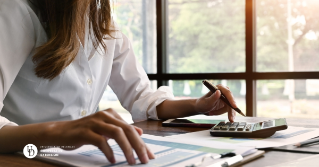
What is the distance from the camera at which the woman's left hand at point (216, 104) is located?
1.06 meters

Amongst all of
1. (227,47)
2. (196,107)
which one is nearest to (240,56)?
(227,47)

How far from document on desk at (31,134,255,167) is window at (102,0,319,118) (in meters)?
2.54

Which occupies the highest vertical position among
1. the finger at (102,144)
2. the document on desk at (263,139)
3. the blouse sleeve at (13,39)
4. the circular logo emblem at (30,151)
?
the blouse sleeve at (13,39)

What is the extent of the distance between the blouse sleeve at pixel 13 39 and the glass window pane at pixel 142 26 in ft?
8.69

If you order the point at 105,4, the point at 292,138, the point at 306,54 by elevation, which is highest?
the point at 105,4

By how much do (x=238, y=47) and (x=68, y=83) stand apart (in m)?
2.38

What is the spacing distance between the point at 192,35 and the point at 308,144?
275 cm

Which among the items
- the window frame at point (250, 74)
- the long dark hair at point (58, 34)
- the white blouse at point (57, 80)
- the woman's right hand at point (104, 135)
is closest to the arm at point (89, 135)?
the woman's right hand at point (104, 135)

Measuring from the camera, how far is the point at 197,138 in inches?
31.8

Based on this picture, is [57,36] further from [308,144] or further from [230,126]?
[308,144]

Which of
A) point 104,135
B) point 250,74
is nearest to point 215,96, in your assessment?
point 104,135

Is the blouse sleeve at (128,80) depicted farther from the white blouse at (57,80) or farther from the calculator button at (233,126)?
the calculator button at (233,126)

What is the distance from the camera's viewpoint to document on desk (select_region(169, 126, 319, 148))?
725 millimetres

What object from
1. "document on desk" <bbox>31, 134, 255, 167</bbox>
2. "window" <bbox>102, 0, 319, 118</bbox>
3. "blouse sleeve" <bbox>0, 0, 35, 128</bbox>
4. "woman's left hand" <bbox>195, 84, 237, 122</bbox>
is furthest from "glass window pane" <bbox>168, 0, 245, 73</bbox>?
"document on desk" <bbox>31, 134, 255, 167</bbox>
